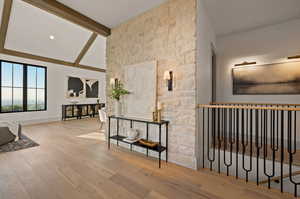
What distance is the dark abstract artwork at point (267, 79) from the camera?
11.2ft

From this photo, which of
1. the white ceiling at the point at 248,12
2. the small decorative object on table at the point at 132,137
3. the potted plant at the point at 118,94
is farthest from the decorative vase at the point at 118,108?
the white ceiling at the point at 248,12

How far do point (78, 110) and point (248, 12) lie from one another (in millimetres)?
7678

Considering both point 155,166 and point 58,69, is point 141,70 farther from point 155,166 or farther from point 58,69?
point 58,69

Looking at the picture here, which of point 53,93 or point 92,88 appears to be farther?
point 92,88

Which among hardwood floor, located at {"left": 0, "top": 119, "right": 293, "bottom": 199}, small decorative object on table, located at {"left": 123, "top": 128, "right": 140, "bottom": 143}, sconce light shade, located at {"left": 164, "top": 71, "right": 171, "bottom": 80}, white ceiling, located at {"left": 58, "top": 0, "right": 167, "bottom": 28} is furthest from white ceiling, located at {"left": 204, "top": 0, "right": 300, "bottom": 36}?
hardwood floor, located at {"left": 0, "top": 119, "right": 293, "bottom": 199}

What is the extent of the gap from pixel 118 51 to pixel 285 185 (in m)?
4.90

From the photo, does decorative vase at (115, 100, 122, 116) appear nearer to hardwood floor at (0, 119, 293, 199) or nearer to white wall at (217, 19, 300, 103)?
hardwood floor at (0, 119, 293, 199)

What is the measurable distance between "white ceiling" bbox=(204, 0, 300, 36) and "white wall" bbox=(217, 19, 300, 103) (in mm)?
235

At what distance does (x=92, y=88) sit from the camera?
8195 mm

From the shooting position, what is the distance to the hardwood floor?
170 centimetres

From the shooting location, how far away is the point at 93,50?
6.93 meters

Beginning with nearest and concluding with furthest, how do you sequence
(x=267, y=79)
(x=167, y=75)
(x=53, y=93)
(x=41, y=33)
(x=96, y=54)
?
(x=167, y=75), (x=267, y=79), (x=41, y=33), (x=53, y=93), (x=96, y=54)

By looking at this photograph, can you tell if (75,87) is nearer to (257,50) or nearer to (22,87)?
(22,87)

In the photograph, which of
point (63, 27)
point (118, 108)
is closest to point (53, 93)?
point (63, 27)
